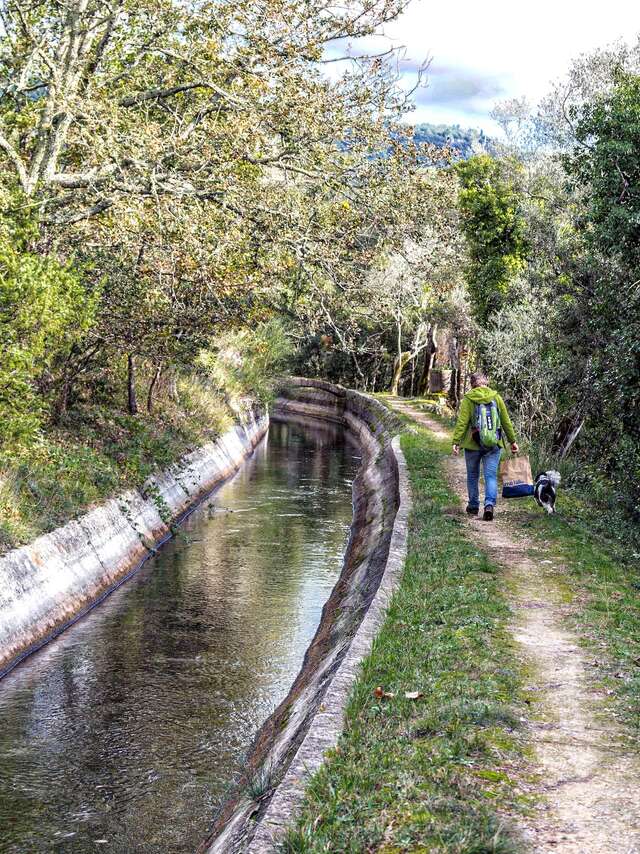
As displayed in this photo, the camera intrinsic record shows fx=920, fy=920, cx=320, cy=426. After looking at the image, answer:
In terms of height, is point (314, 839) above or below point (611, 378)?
below

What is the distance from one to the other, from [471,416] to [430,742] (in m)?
8.03

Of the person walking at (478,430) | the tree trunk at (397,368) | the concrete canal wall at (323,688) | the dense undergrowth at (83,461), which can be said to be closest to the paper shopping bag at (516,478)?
the person walking at (478,430)

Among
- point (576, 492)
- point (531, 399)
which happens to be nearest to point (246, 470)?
point (531, 399)

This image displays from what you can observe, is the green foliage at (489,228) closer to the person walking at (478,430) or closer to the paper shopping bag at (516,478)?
the paper shopping bag at (516,478)

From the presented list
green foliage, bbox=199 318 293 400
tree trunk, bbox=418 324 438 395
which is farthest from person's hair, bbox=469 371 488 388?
tree trunk, bbox=418 324 438 395

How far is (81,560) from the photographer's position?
15000 millimetres

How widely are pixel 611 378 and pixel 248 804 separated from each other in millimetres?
10266

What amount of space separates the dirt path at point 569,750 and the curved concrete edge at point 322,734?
140 cm

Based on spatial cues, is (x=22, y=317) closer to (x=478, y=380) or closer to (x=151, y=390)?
(x=478, y=380)

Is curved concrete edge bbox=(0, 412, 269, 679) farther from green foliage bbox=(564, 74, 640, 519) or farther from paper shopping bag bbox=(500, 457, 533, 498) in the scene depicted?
green foliage bbox=(564, 74, 640, 519)

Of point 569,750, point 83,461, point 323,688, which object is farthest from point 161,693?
point 83,461

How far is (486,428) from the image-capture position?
1355cm

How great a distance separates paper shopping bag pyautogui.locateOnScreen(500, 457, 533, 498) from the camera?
14.1m

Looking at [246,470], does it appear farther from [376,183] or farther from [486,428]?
[486,428]
